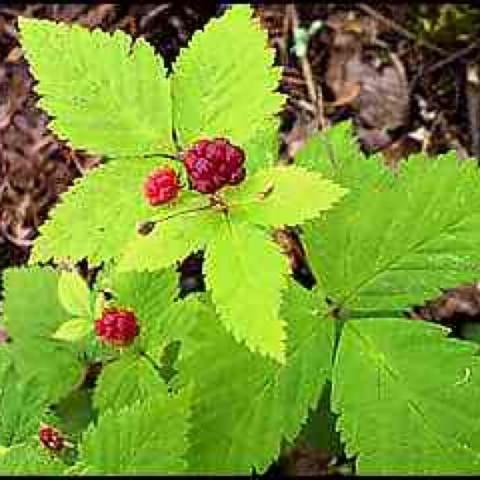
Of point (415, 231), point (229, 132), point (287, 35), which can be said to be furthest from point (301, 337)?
point (287, 35)

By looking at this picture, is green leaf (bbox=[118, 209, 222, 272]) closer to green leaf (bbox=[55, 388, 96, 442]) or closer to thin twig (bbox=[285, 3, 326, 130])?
green leaf (bbox=[55, 388, 96, 442])

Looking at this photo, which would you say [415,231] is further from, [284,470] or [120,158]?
[284,470]

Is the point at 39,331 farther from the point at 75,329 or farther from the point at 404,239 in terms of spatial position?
the point at 404,239

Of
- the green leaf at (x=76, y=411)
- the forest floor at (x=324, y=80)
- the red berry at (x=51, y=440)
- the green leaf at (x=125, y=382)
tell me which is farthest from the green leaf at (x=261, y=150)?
the forest floor at (x=324, y=80)

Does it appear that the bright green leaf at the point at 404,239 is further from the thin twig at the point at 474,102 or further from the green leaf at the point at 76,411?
the thin twig at the point at 474,102

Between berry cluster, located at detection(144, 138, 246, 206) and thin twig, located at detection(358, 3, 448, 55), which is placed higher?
berry cluster, located at detection(144, 138, 246, 206)

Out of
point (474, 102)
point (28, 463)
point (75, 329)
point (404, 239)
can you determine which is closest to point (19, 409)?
point (75, 329)

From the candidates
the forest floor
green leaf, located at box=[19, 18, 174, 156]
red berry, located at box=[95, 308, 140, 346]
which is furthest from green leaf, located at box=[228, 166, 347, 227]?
the forest floor
